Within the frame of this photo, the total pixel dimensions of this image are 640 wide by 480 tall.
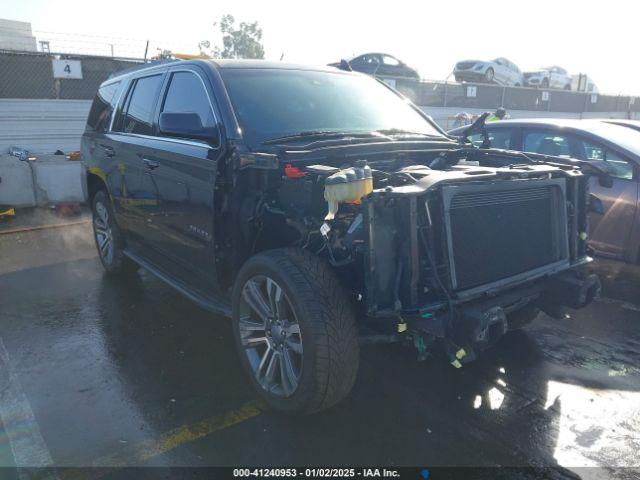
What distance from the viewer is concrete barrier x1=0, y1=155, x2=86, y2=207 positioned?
9289mm

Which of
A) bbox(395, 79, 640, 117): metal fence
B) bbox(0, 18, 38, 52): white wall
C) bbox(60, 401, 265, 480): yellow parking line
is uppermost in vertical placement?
bbox(0, 18, 38, 52): white wall

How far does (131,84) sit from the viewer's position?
5020mm

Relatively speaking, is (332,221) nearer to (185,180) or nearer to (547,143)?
(185,180)

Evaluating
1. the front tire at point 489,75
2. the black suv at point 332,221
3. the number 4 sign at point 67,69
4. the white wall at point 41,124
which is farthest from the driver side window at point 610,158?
the front tire at point 489,75

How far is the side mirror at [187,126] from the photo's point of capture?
3510mm

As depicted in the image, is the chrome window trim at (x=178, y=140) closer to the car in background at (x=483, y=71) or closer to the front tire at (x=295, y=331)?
the front tire at (x=295, y=331)

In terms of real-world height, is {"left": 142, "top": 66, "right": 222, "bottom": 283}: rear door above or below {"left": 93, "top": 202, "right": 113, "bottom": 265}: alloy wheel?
above

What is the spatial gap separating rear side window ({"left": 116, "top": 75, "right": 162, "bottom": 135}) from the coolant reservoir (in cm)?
237

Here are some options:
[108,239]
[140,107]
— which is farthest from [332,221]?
[108,239]

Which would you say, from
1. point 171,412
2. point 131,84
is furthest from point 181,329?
point 131,84

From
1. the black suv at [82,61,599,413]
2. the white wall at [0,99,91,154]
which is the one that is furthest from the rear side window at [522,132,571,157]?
the white wall at [0,99,91,154]

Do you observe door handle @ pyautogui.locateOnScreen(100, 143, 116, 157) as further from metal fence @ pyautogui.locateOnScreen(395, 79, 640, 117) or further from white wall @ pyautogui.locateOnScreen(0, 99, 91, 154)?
metal fence @ pyautogui.locateOnScreen(395, 79, 640, 117)

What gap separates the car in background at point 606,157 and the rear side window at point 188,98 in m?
2.63

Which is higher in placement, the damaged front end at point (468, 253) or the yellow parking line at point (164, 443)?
the damaged front end at point (468, 253)
